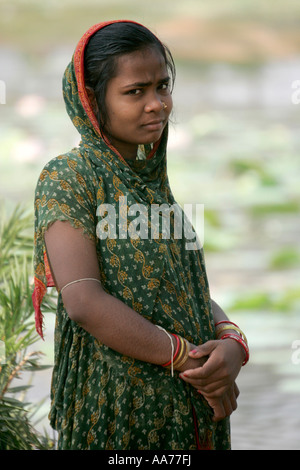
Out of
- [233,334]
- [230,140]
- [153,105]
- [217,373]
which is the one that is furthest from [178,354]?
[230,140]

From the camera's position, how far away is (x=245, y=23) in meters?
9.45

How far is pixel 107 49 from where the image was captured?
165 centimetres

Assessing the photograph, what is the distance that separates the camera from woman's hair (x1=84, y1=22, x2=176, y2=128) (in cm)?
165

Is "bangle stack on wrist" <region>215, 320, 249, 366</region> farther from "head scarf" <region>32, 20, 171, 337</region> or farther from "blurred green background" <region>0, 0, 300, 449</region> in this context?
"blurred green background" <region>0, 0, 300, 449</region>

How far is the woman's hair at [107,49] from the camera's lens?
1.65m

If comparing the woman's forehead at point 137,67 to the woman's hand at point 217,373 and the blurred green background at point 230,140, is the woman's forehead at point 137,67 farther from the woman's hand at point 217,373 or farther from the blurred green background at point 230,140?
the blurred green background at point 230,140

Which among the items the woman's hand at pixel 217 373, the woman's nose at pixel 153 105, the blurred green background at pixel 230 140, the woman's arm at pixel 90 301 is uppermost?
the blurred green background at pixel 230 140

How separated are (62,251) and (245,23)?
27.7 ft

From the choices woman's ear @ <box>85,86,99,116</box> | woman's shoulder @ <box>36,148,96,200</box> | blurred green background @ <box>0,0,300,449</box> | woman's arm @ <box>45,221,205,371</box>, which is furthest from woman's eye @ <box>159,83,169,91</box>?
blurred green background @ <box>0,0,300,449</box>

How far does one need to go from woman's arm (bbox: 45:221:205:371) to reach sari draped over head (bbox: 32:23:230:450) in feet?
0.13

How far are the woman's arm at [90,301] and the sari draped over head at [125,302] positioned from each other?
0.04 metres

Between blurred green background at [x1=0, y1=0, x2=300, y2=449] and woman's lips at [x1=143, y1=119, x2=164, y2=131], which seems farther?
blurred green background at [x1=0, y1=0, x2=300, y2=449]

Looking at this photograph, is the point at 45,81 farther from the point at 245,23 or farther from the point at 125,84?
the point at 125,84

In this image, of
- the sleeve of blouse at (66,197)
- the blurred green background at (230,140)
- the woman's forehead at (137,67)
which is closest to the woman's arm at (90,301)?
the sleeve of blouse at (66,197)
